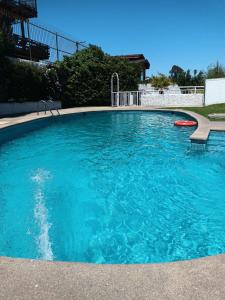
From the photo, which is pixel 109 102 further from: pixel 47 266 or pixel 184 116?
pixel 47 266

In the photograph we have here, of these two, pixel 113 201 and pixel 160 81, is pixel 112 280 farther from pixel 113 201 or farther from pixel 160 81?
pixel 160 81

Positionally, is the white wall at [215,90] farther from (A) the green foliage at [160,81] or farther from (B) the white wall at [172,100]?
A: (A) the green foliage at [160,81]

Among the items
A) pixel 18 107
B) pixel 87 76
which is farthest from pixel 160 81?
pixel 18 107

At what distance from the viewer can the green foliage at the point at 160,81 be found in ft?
100

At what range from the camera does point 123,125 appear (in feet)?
50.6

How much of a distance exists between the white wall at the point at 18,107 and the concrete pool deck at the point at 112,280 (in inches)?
629

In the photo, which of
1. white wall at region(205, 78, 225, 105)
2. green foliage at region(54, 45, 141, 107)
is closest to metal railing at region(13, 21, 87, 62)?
green foliage at region(54, 45, 141, 107)

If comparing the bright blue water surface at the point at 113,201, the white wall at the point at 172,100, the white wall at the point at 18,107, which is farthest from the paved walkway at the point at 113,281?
the white wall at the point at 172,100

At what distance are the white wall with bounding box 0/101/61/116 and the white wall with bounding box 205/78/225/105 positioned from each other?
1185 centimetres

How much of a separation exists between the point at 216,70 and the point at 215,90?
26588 millimetres

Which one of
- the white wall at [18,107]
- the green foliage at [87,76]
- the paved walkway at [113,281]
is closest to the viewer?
the paved walkway at [113,281]

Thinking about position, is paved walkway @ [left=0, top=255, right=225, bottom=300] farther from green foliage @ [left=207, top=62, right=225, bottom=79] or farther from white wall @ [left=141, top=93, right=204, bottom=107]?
green foliage @ [left=207, top=62, right=225, bottom=79]

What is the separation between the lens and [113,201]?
5.66m

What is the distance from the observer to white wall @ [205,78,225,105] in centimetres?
2067
